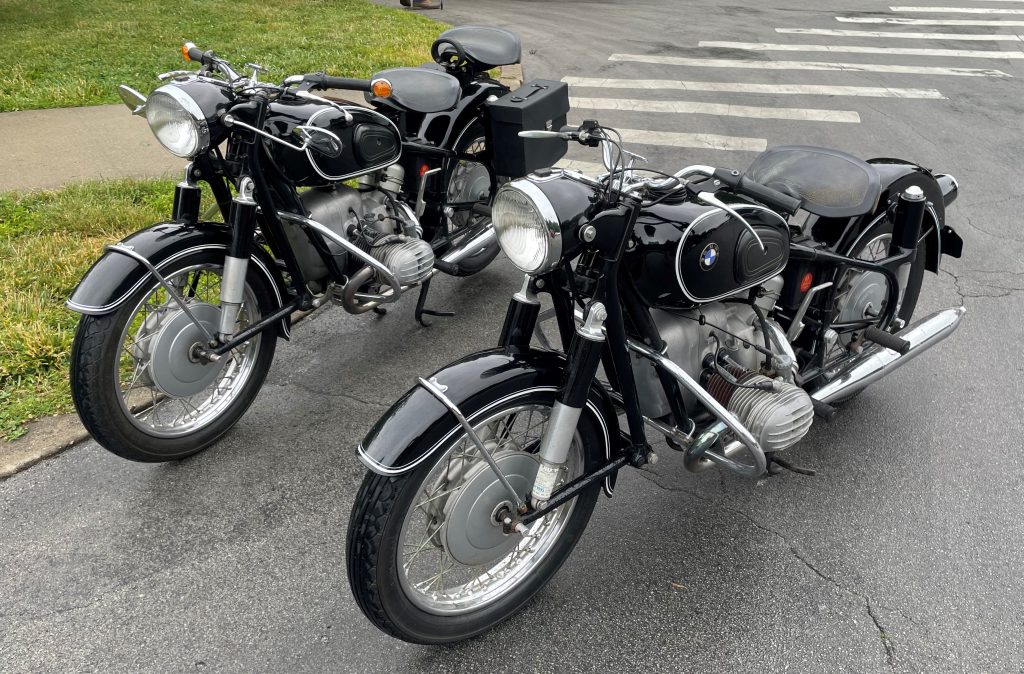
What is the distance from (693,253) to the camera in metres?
2.31

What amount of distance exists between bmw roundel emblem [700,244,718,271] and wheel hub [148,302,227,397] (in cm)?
198

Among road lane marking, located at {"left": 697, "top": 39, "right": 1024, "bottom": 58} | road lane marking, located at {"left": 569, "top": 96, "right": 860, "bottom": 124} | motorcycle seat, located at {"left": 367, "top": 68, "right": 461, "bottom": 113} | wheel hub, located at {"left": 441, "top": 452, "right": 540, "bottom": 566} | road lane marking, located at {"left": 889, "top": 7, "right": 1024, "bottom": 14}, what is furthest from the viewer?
road lane marking, located at {"left": 889, "top": 7, "right": 1024, "bottom": 14}

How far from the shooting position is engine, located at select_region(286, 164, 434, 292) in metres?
3.52

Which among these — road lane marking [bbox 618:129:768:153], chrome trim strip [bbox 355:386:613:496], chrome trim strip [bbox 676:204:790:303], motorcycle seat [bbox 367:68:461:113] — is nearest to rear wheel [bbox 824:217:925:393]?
chrome trim strip [bbox 676:204:790:303]

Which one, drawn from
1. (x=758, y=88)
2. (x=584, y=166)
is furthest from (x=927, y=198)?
(x=758, y=88)

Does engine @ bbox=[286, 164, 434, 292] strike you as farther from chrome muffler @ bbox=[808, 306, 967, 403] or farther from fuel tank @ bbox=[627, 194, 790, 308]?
chrome muffler @ bbox=[808, 306, 967, 403]

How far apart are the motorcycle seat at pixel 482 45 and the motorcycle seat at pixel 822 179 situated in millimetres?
2094

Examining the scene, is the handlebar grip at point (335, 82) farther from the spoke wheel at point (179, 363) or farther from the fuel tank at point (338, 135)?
the spoke wheel at point (179, 363)

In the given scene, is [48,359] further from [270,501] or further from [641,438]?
[641,438]

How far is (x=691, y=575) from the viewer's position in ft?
9.20

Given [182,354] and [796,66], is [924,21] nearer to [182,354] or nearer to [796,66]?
[796,66]

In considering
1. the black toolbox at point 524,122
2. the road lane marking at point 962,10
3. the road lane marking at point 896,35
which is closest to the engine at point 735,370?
the black toolbox at point 524,122

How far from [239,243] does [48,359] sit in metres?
1.39

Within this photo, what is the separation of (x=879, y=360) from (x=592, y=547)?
4.53ft
